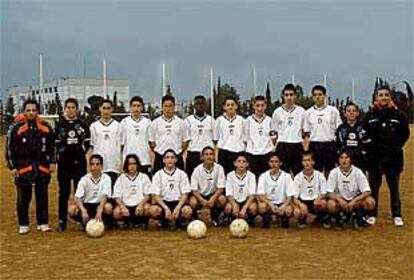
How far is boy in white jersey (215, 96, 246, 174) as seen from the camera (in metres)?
8.73

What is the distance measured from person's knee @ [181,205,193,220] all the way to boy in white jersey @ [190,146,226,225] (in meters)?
0.18

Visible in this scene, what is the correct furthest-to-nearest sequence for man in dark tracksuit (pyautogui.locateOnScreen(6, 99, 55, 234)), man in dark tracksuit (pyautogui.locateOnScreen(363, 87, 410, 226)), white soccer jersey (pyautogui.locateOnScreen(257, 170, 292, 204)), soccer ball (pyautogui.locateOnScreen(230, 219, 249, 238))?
man in dark tracksuit (pyautogui.locateOnScreen(363, 87, 410, 226))
white soccer jersey (pyautogui.locateOnScreen(257, 170, 292, 204))
man in dark tracksuit (pyautogui.locateOnScreen(6, 99, 55, 234))
soccer ball (pyautogui.locateOnScreen(230, 219, 249, 238))

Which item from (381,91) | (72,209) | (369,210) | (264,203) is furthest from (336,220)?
(72,209)

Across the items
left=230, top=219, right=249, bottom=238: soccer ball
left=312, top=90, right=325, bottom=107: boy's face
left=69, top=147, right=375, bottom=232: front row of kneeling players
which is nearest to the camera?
left=230, top=219, right=249, bottom=238: soccer ball

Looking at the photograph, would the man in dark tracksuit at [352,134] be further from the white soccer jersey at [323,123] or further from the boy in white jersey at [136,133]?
the boy in white jersey at [136,133]

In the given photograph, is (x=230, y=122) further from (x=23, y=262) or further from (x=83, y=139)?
(x=23, y=262)

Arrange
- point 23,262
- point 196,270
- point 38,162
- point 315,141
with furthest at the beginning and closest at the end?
point 315,141 → point 38,162 → point 23,262 → point 196,270

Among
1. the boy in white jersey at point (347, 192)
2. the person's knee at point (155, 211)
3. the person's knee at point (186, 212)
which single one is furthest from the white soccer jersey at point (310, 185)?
the person's knee at point (155, 211)

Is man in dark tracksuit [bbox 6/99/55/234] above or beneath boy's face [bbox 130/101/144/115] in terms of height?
beneath

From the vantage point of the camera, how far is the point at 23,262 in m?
6.55

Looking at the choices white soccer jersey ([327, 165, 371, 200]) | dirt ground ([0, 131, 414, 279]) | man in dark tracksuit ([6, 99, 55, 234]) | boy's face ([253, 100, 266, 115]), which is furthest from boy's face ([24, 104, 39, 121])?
white soccer jersey ([327, 165, 371, 200])

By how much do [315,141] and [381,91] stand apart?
1076 mm

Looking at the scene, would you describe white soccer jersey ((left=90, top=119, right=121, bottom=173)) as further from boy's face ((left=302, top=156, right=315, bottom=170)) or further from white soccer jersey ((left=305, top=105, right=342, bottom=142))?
white soccer jersey ((left=305, top=105, right=342, bottom=142))

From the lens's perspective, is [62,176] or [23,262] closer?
[23,262]
